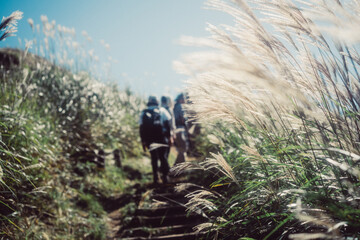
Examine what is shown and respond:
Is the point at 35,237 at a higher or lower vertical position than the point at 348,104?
lower

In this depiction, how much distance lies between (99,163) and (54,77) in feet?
10.6

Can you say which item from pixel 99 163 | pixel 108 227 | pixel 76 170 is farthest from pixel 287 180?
pixel 99 163

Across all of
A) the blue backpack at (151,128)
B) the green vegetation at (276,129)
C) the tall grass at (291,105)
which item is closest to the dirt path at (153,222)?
the green vegetation at (276,129)

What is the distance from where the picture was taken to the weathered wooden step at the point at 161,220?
3.90m

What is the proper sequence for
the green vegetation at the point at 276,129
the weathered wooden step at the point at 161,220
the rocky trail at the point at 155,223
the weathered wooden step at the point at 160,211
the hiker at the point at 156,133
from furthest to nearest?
the hiker at the point at 156,133 → the weathered wooden step at the point at 160,211 → the weathered wooden step at the point at 161,220 → the rocky trail at the point at 155,223 → the green vegetation at the point at 276,129

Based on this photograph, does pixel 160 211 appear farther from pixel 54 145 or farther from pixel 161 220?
pixel 54 145

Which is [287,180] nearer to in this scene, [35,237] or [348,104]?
[348,104]

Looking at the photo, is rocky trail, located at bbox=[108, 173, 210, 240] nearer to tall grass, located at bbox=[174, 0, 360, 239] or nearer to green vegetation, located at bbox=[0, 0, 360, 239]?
green vegetation, located at bbox=[0, 0, 360, 239]

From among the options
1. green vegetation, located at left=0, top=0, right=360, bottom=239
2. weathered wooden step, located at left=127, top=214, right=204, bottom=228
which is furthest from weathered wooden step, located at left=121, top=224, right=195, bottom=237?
green vegetation, located at left=0, top=0, right=360, bottom=239

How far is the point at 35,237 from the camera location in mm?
2500

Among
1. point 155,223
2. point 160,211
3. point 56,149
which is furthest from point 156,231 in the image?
point 56,149

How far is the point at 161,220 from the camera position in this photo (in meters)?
3.87

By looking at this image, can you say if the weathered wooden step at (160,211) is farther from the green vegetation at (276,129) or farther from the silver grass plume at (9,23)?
the silver grass plume at (9,23)

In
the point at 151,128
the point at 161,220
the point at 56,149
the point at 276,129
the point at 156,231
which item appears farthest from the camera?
the point at 151,128
